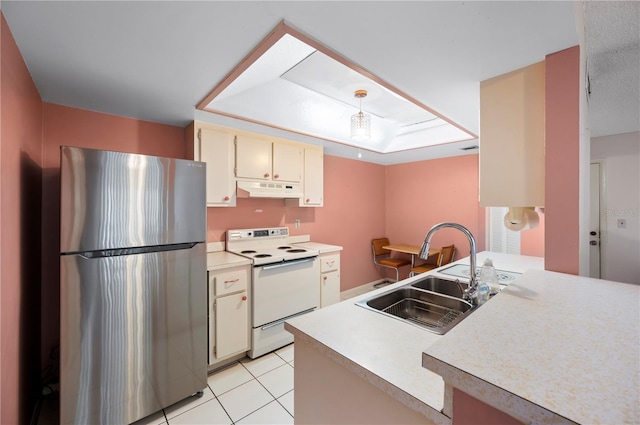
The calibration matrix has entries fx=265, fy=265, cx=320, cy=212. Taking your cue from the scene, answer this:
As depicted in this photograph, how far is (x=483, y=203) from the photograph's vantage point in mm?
1624

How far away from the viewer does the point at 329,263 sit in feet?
9.80

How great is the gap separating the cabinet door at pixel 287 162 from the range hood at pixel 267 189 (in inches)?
3.2

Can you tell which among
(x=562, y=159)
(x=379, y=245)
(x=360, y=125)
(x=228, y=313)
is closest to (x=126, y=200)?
(x=228, y=313)

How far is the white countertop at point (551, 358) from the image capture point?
46 centimetres

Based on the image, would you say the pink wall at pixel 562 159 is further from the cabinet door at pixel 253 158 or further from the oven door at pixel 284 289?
the cabinet door at pixel 253 158

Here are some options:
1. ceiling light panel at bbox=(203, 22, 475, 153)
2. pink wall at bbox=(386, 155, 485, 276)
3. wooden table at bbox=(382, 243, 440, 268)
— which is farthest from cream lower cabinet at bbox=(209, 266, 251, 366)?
pink wall at bbox=(386, 155, 485, 276)

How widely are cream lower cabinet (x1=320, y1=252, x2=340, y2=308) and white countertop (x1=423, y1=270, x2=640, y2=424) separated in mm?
2089

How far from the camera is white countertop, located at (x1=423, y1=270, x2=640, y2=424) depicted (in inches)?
18.2

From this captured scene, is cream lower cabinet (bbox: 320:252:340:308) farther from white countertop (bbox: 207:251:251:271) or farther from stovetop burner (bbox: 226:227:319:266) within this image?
white countertop (bbox: 207:251:251:271)

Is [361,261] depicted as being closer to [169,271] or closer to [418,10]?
[169,271]

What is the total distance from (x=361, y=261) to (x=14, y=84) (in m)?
3.94

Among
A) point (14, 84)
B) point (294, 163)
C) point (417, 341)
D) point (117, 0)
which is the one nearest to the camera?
point (417, 341)

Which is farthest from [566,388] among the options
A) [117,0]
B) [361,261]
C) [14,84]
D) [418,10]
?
[361,261]

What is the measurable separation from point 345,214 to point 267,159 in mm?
1659
